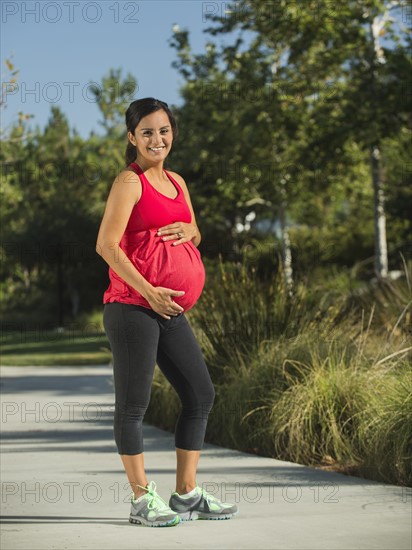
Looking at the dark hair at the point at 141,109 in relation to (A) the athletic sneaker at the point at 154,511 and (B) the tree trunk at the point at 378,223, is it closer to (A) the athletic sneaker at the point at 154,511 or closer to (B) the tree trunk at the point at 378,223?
(A) the athletic sneaker at the point at 154,511

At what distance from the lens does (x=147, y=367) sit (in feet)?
16.1

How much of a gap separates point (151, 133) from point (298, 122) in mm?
24567

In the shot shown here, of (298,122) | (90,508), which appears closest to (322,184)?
(298,122)

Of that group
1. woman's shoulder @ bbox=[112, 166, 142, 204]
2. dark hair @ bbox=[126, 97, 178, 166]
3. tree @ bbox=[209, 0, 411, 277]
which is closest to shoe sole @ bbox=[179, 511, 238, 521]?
woman's shoulder @ bbox=[112, 166, 142, 204]

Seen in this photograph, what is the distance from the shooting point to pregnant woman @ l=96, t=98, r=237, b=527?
16.0ft

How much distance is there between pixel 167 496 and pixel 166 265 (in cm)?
189

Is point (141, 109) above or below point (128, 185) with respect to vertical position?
above

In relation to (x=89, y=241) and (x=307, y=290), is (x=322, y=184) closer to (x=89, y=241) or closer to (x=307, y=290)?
(x=89, y=241)

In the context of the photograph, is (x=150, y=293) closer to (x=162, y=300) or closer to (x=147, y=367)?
(x=162, y=300)

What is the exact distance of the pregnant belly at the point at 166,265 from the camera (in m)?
4.88

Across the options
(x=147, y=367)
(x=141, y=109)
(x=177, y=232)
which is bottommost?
(x=147, y=367)

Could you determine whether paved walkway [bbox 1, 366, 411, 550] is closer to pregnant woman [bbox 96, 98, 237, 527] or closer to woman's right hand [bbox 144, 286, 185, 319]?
pregnant woman [bbox 96, 98, 237, 527]

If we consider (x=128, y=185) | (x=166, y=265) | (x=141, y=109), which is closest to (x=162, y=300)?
(x=166, y=265)

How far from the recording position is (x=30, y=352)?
2402 centimetres
